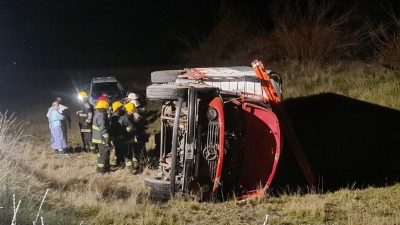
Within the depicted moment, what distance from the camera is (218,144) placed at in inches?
313

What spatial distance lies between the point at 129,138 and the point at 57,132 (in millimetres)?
2761

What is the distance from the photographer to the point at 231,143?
8.13 metres

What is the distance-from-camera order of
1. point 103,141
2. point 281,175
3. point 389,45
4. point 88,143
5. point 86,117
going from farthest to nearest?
point 389,45 < point 88,143 < point 86,117 < point 103,141 < point 281,175

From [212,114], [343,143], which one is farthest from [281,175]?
[212,114]

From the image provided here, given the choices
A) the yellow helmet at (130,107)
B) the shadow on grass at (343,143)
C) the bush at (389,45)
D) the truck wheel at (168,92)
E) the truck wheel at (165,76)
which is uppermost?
the bush at (389,45)

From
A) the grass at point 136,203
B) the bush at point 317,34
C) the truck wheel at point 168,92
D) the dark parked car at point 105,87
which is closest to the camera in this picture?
the grass at point 136,203

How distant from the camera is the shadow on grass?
984cm

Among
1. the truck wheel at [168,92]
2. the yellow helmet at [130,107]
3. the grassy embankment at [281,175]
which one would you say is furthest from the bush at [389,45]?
the truck wheel at [168,92]

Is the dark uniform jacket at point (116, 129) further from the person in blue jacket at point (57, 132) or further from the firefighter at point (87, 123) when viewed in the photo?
the person in blue jacket at point (57, 132)

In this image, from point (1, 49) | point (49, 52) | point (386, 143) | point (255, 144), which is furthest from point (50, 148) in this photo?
point (1, 49)

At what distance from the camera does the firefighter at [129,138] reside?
10250 millimetres

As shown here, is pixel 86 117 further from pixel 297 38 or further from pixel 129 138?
pixel 297 38

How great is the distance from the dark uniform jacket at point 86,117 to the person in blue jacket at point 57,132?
497mm

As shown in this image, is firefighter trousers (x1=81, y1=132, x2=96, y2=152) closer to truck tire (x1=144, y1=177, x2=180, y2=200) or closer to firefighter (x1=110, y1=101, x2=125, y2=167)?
firefighter (x1=110, y1=101, x2=125, y2=167)
